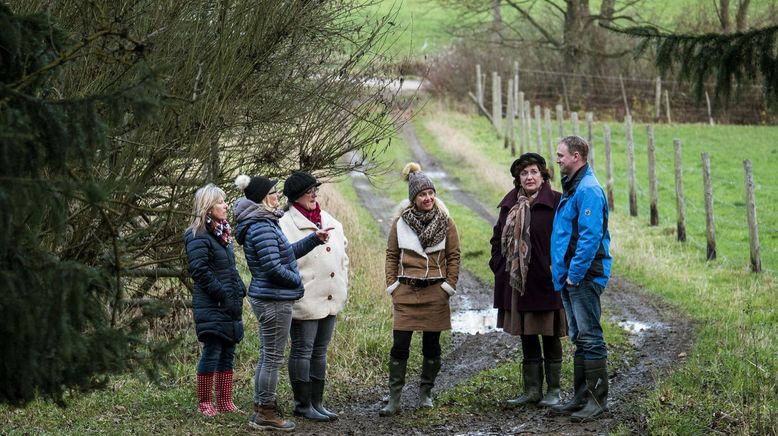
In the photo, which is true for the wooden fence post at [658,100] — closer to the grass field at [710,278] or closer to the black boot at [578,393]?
the grass field at [710,278]

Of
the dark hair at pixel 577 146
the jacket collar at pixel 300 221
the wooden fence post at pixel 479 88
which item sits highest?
the wooden fence post at pixel 479 88

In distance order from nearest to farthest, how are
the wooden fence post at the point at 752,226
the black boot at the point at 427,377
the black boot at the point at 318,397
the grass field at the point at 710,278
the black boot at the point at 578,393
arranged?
the grass field at the point at 710,278 < the black boot at the point at 578,393 < the black boot at the point at 318,397 < the black boot at the point at 427,377 < the wooden fence post at the point at 752,226

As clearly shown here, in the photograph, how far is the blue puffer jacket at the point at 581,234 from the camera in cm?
727

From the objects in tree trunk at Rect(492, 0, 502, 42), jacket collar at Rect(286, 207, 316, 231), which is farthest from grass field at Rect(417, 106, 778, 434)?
tree trunk at Rect(492, 0, 502, 42)

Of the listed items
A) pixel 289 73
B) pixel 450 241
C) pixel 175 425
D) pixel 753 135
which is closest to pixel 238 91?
pixel 289 73

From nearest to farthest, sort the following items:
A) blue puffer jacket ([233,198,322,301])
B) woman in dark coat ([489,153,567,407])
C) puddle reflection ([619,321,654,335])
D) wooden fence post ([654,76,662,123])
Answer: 1. blue puffer jacket ([233,198,322,301])
2. woman in dark coat ([489,153,567,407])
3. puddle reflection ([619,321,654,335])
4. wooden fence post ([654,76,662,123])

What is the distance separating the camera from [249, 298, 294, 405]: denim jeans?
7.38 metres

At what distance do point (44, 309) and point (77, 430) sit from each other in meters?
3.18

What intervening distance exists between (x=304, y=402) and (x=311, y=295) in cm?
86

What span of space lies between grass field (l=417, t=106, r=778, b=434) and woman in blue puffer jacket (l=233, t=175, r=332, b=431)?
107 inches

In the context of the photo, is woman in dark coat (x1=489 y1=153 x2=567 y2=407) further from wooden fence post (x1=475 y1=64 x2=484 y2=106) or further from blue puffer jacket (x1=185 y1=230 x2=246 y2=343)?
wooden fence post (x1=475 y1=64 x2=484 y2=106)

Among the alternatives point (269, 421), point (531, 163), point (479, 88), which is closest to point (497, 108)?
point (479, 88)

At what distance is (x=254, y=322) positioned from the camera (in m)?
11.1

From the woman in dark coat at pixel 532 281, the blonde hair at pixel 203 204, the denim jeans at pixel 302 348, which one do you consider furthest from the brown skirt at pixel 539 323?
the blonde hair at pixel 203 204
